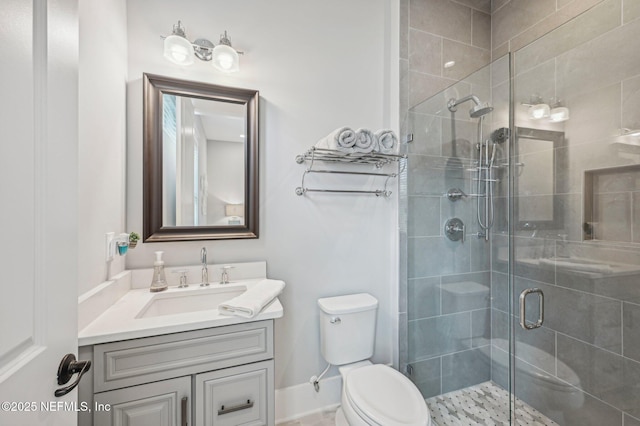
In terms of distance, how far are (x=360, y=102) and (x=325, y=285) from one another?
125cm

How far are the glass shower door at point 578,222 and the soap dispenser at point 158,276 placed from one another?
1.94m

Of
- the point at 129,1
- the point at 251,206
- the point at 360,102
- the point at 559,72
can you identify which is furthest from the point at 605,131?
the point at 129,1

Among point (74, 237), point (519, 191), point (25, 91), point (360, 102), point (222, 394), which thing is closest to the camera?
point (25, 91)

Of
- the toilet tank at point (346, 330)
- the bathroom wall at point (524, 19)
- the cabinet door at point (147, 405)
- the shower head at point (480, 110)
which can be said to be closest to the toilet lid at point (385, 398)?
the toilet tank at point (346, 330)

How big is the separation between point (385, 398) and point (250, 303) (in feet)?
2.52

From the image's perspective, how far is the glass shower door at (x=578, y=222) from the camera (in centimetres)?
126

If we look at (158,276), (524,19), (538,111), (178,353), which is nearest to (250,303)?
(178,353)

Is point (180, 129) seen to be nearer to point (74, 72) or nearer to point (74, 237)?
point (74, 72)

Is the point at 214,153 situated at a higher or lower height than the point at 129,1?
lower

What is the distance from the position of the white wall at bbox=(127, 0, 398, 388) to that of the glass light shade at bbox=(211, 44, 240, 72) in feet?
0.24

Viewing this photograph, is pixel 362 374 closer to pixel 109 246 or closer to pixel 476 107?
pixel 109 246

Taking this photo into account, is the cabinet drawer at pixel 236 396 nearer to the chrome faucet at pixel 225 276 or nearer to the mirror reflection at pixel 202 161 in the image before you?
the chrome faucet at pixel 225 276

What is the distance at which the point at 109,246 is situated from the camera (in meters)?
1.19

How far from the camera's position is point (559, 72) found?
57.4 inches
